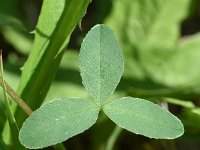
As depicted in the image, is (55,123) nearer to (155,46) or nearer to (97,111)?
(97,111)

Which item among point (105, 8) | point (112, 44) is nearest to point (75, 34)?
point (105, 8)

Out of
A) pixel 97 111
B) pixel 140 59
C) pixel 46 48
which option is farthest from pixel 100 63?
pixel 140 59

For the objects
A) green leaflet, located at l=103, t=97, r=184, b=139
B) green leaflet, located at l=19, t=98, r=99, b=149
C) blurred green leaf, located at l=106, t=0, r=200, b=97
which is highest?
green leaflet, located at l=19, t=98, r=99, b=149

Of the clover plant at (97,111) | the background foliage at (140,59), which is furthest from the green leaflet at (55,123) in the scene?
the background foliage at (140,59)

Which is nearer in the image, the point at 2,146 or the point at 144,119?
the point at 144,119

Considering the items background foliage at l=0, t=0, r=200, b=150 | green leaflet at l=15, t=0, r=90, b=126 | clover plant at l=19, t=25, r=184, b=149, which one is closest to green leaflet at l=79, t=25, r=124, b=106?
clover plant at l=19, t=25, r=184, b=149

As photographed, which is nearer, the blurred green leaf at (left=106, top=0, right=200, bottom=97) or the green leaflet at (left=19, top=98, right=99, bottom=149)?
the green leaflet at (left=19, top=98, right=99, bottom=149)

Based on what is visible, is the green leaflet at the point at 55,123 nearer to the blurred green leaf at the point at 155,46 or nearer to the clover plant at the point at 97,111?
the clover plant at the point at 97,111

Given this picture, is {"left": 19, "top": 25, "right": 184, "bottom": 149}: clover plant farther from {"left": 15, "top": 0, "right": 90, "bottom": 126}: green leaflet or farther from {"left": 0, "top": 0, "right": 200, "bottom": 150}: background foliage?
{"left": 0, "top": 0, "right": 200, "bottom": 150}: background foliage
